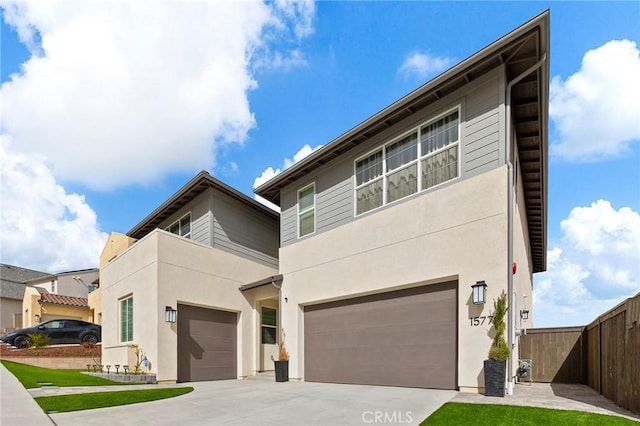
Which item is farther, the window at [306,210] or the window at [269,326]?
the window at [269,326]

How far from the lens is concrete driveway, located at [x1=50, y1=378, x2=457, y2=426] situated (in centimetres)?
595

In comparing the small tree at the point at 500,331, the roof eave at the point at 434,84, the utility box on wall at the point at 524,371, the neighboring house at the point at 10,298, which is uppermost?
the roof eave at the point at 434,84

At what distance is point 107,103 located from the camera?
11.7 metres

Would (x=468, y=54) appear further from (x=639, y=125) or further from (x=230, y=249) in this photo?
(x=230, y=249)

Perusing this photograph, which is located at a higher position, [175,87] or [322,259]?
[175,87]

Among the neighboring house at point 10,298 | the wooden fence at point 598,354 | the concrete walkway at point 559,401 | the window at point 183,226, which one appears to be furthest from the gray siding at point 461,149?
the neighboring house at point 10,298

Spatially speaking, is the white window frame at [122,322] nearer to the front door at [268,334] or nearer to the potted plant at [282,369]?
the front door at [268,334]

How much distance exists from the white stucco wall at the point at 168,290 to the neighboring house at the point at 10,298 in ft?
77.2

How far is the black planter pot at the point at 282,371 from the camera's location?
1191 centimetres

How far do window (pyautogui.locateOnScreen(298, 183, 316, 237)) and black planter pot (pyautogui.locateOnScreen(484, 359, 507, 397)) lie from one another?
6.71 metres

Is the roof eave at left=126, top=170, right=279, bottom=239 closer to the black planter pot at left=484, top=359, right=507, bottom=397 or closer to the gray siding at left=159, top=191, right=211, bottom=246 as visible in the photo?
the gray siding at left=159, top=191, right=211, bottom=246

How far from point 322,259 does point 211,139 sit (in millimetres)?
8331

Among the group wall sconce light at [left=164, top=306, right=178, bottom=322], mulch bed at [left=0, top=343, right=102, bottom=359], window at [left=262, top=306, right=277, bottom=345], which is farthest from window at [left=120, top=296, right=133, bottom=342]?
window at [left=262, top=306, right=277, bottom=345]

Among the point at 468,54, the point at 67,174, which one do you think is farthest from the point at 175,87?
the point at 468,54
